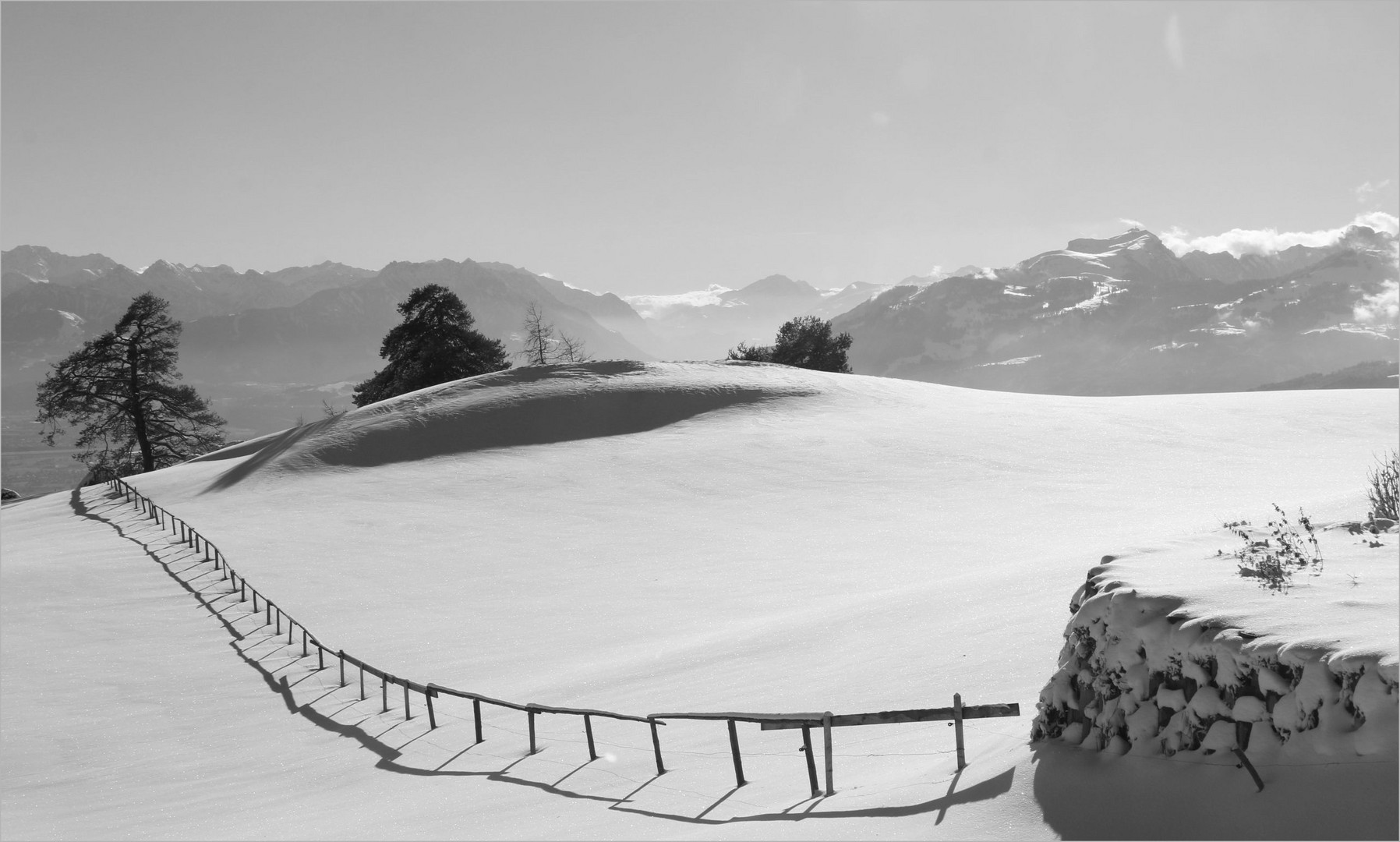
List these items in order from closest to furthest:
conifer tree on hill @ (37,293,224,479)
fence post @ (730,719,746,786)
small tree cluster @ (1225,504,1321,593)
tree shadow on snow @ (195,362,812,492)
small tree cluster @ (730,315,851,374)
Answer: small tree cluster @ (1225,504,1321,593) → fence post @ (730,719,746,786) → tree shadow on snow @ (195,362,812,492) → conifer tree on hill @ (37,293,224,479) → small tree cluster @ (730,315,851,374)

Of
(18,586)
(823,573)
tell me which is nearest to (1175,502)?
(823,573)

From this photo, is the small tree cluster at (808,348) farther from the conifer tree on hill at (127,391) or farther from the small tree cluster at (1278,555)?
the small tree cluster at (1278,555)

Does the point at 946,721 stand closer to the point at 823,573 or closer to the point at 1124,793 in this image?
the point at 1124,793

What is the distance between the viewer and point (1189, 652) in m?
5.82

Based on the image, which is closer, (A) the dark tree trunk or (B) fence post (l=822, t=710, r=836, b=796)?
(B) fence post (l=822, t=710, r=836, b=796)

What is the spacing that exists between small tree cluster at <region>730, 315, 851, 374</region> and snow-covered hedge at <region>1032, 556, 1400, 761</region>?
6157 cm

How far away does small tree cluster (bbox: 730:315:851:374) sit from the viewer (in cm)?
6956

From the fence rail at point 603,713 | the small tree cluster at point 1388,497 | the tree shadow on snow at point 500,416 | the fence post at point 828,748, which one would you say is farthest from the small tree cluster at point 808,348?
the fence post at point 828,748

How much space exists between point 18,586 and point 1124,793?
22843 mm

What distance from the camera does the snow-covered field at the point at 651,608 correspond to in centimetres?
691

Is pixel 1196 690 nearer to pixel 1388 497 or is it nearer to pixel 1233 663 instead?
pixel 1233 663

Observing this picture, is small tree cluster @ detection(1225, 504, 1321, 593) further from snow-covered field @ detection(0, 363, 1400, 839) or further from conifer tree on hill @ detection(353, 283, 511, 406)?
conifer tree on hill @ detection(353, 283, 511, 406)

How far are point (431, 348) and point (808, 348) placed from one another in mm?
28677

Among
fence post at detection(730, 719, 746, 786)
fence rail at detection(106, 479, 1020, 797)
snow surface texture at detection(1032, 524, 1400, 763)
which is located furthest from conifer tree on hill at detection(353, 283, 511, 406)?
snow surface texture at detection(1032, 524, 1400, 763)
